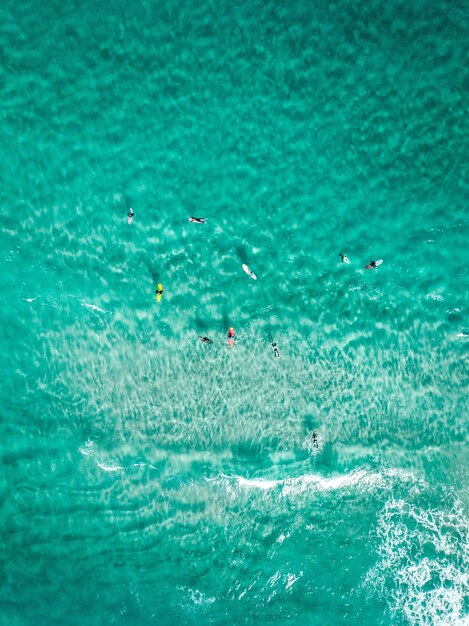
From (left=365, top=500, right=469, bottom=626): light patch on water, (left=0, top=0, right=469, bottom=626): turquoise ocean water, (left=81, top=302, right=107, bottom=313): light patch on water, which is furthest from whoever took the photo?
(left=365, top=500, right=469, bottom=626): light patch on water

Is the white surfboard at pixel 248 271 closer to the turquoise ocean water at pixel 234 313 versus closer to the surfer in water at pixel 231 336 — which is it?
the turquoise ocean water at pixel 234 313

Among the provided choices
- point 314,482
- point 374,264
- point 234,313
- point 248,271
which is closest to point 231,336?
point 234,313

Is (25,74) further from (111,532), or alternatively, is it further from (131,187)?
(111,532)

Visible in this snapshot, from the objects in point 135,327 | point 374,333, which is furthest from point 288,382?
point 135,327

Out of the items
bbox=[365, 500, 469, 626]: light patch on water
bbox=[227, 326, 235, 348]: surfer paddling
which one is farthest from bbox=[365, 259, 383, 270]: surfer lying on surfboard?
bbox=[365, 500, 469, 626]: light patch on water

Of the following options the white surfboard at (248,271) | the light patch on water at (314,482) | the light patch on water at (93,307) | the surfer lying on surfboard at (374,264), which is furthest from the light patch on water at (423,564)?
the light patch on water at (93,307)

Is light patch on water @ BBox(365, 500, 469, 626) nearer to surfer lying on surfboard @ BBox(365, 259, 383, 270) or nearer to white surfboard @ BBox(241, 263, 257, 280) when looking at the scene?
surfer lying on surfboard @ BBox(365, 259, 383, 270)

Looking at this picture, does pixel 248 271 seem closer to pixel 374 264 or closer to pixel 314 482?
pixel 374 264
